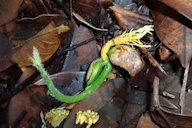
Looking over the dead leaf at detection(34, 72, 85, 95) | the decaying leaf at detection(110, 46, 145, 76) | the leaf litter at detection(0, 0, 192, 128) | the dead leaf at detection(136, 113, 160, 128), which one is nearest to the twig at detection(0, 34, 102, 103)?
the leaf litter at detection(0, 0, 192, 128)

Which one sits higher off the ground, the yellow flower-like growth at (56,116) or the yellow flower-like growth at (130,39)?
the yellow flower-like growth at (130,39)

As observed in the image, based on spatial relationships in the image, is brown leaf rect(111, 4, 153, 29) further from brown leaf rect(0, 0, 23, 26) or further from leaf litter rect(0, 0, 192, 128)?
brown leaf rect(0, 0, 23, 26)

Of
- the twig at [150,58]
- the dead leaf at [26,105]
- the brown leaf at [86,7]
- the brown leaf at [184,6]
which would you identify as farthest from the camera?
the dead leaf at [26,105]

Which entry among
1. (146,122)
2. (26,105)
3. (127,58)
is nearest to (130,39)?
(127,58)

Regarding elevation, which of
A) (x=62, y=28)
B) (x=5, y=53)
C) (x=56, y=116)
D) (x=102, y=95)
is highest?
(x=62, y=28)

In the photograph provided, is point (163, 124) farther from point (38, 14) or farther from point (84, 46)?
point (38, 14)

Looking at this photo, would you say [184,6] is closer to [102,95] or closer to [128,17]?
[128,17]

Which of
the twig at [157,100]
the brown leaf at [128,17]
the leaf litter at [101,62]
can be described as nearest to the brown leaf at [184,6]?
the leaf litter at [101,62]

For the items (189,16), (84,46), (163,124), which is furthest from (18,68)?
(189,16)

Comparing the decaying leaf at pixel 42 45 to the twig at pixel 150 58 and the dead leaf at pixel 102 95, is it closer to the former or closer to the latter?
the dead leaf at pixel 102 95
